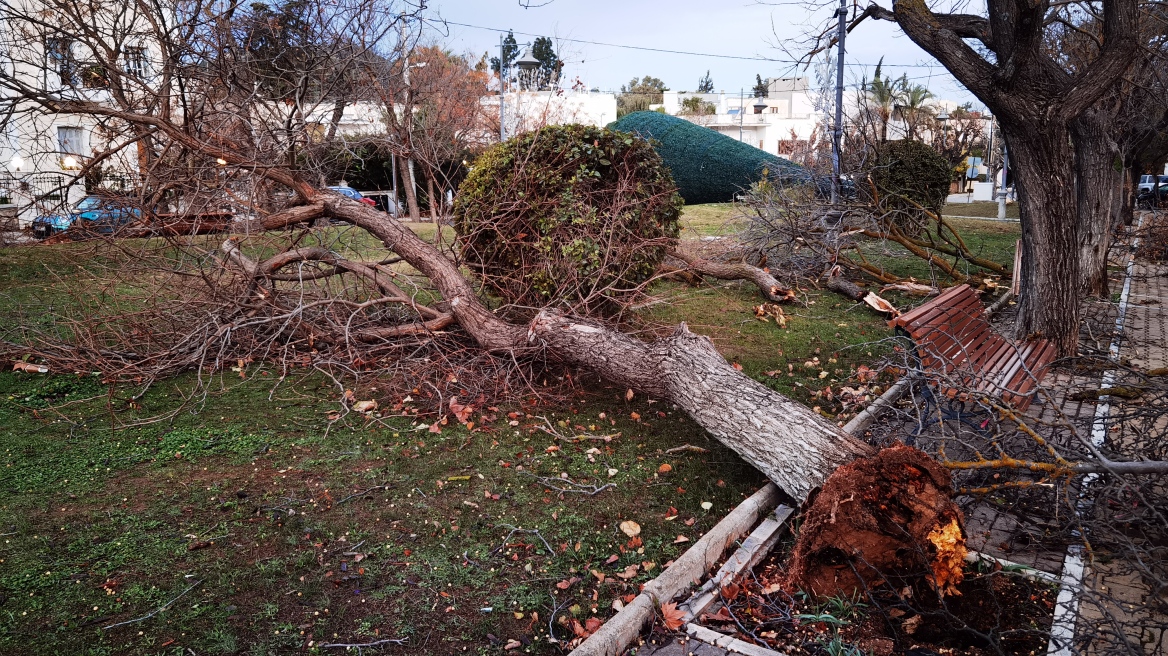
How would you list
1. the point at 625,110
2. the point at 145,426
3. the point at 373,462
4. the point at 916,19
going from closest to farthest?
1. the point at 373,462
2. the point at 145,426
3. the point at 916,19
4. the point at 625,110

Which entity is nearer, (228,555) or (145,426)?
(228,555)

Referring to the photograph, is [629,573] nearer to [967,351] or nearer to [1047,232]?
[967,351]

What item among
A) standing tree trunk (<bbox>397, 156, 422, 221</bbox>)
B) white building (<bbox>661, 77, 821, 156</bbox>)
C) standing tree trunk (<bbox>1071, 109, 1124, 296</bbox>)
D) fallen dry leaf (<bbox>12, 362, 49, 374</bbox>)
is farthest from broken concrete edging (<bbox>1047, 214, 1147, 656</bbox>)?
white building (<bbox>661, 77, 821, 156</bbox>)

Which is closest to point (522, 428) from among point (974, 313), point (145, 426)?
point (145, 426)

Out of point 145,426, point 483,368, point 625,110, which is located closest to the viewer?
point 145,426

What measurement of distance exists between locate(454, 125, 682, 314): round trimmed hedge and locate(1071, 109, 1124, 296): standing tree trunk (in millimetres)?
6385

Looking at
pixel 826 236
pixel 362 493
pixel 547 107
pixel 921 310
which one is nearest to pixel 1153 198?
pixel 547 107

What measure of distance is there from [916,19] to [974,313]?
2.89 meters

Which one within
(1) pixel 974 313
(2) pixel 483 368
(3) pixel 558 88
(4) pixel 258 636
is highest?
(3) pixel 558 88

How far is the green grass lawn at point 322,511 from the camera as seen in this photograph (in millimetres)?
3383

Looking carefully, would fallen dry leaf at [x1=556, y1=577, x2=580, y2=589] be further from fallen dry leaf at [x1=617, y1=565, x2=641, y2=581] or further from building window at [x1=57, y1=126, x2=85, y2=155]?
building window at [x1=57, y1=126, x2=85, y2=155]

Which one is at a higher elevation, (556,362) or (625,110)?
(625,110)

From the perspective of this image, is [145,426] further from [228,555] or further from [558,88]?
[558,88]

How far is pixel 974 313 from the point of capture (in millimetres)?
6965
